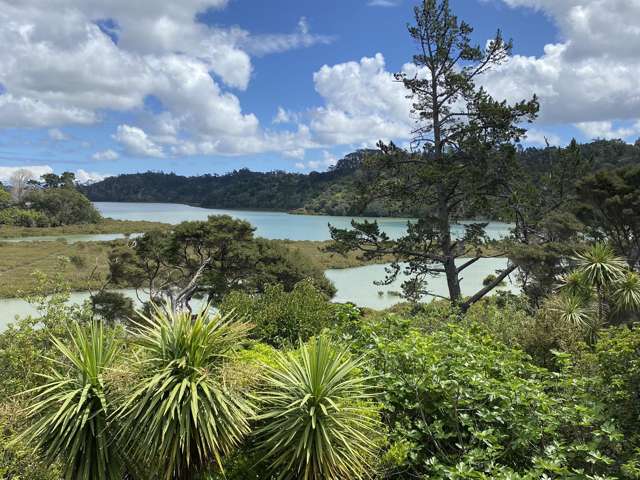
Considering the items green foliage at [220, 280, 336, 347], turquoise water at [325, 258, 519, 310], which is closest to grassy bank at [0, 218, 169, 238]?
turquoise water at [325, 258, 519, 310]

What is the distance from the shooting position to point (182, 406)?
4.28 meters

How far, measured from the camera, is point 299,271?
22.9m

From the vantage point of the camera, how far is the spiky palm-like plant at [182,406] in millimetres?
4184

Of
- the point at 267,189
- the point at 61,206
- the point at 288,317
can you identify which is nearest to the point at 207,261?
the point at 288,317

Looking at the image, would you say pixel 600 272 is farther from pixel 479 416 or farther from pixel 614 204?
pixel 614 204

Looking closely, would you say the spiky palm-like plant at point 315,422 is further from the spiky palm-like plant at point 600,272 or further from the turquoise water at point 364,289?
the turquoise water at point 364,289

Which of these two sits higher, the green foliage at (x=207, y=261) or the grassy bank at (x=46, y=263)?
the green foliage at (x=207, y=261)

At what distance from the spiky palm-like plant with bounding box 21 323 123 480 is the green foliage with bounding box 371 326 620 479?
2830mm

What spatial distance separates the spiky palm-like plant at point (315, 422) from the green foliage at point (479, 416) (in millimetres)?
513

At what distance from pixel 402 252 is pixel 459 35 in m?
7.95

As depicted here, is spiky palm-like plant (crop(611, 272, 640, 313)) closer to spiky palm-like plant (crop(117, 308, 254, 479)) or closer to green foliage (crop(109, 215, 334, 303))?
spiky palm-like plant (crop(117, 308, 254, 479))

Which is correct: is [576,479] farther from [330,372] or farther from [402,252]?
[402,252]

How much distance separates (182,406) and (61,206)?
3596 inches

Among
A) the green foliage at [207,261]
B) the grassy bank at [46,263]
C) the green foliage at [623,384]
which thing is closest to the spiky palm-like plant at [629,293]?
the green foliage at [623,384]
